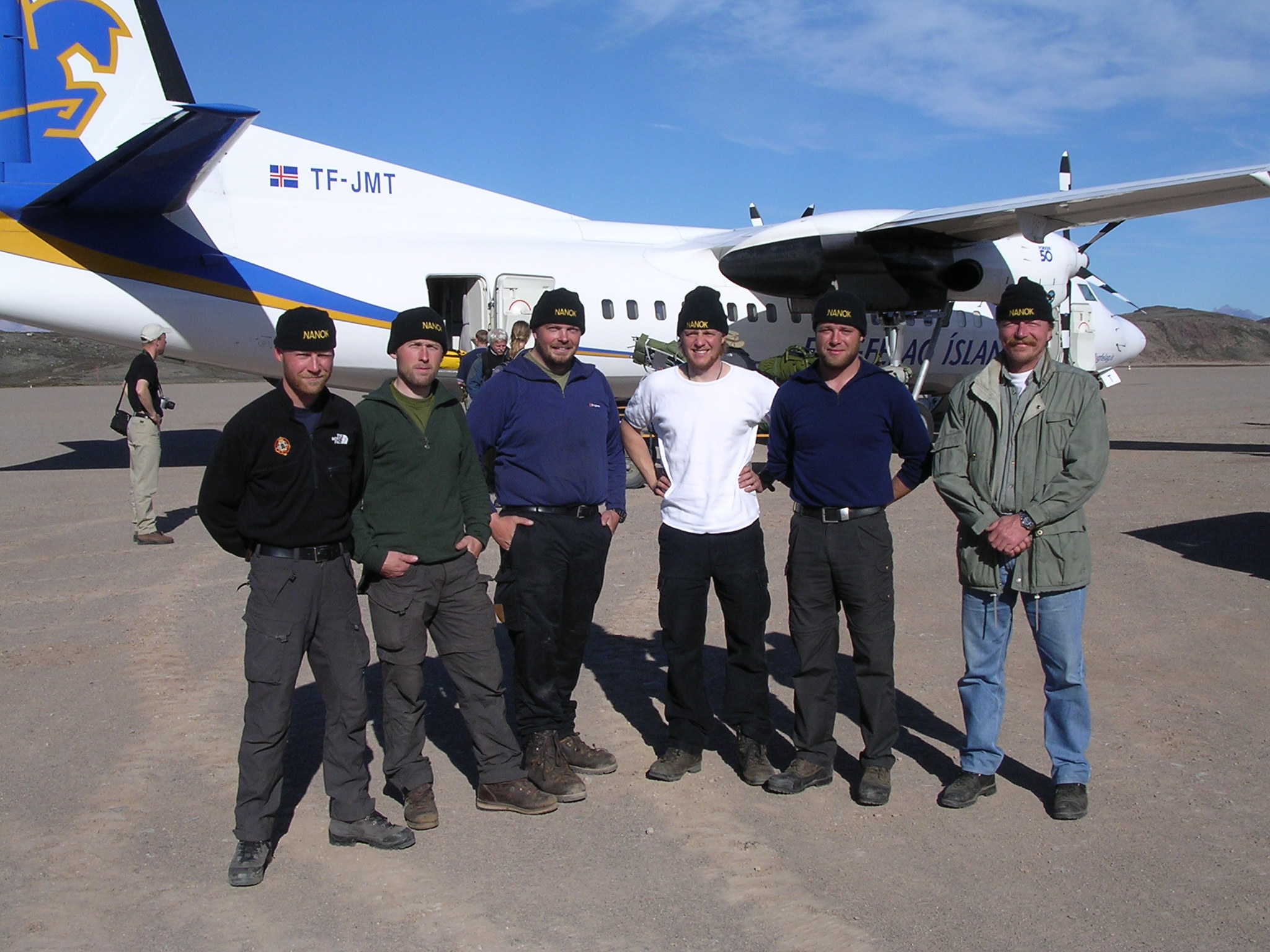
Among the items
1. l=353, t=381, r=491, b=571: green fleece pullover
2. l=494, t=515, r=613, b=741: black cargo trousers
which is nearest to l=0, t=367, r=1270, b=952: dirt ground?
l=494, t=515, r=613, b=741: black cargo trousers

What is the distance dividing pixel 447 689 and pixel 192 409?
82.3ft

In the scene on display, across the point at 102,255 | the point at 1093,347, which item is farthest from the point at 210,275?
the point at 1093,347

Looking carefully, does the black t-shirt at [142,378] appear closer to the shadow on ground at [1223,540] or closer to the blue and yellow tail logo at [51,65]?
the blue and yellow tail logo at [51,65]

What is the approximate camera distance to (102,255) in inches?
485

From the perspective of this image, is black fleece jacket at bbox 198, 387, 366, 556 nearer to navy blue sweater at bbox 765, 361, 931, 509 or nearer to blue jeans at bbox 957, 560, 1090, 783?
navy blue sweater at bbox 765, 361, 931, 509

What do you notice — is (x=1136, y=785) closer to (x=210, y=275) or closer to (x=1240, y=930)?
(x=1240, y=930)

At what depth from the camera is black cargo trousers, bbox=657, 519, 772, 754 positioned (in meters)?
4.51

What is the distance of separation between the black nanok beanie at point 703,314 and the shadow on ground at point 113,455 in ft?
34.0

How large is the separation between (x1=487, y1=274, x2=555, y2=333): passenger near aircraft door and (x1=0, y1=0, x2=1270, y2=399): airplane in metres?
0.04

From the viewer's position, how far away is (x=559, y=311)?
4.50 m

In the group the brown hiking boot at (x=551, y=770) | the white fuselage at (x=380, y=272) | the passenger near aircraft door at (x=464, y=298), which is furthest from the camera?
the passenger near aircraft door at (x=464, y=298)

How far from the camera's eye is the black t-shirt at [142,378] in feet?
30.9

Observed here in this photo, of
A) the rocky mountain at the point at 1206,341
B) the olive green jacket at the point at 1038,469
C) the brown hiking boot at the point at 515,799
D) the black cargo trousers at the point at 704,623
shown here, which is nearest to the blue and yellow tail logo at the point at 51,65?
the black cargo trousers at the point at 704,623

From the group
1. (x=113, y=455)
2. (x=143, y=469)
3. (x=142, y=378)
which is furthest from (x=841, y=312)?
(x=113, y=455)
